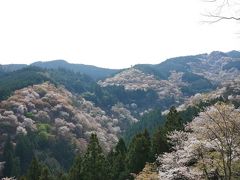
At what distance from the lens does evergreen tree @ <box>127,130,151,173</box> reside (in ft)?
144

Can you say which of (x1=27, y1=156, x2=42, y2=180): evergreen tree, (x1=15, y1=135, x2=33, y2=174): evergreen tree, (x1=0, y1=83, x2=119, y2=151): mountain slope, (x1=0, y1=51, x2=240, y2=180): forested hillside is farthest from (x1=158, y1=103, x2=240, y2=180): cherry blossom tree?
(x1=0, y1=83, x2=119, y2=151): mountain slope

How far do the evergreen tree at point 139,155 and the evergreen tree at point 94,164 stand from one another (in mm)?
2834

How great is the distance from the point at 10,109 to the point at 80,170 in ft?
188

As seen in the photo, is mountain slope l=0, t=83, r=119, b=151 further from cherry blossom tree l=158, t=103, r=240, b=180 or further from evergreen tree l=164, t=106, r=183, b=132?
cherry blossom tree l=158, t=103, r=240, b=180

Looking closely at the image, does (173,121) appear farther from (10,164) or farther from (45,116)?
(45,116)

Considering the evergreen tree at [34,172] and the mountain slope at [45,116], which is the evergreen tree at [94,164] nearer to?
the evergreen tree at [34,172]

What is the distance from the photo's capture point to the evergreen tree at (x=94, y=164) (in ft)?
149

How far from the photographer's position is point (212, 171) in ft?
86.9

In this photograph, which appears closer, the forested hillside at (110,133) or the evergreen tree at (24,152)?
the forested hillside at (110,133)

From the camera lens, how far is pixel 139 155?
145 ft

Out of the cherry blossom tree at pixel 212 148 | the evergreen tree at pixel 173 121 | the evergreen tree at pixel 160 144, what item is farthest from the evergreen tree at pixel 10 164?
the cherry blossom tree at pixel 212 148

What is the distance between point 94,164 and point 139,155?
16.2 ft

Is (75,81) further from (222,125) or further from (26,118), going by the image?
(222,125)

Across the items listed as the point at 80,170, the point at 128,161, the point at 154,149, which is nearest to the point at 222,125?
the point at 154,149
